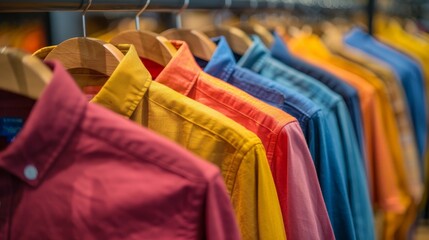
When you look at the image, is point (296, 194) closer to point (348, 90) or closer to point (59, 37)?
point (348, 90)

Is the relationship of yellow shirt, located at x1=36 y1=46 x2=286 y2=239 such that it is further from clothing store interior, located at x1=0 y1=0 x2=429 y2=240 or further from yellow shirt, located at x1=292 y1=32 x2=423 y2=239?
yellow shirt, located at x1=292 y1=32 x2=423 y2=239

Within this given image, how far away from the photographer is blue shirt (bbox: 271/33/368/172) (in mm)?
1169

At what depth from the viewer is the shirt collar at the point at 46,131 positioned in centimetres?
56

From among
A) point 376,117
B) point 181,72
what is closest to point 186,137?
point 181,72

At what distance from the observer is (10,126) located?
2.58 ft

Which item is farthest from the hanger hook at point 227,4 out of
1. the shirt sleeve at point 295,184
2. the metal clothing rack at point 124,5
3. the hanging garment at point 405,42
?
the hanging garment at point 405,42

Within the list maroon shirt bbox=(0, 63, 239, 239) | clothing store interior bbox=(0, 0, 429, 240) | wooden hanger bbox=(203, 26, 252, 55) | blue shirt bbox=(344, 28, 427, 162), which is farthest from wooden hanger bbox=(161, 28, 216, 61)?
blue shirt bbox=(344, 28, 427, 162)

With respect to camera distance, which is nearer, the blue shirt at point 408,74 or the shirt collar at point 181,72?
the shirt collar at point 181,72

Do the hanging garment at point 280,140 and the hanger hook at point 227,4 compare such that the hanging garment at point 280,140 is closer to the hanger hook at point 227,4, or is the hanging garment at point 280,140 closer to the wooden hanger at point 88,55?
the wooden hanger at point 88,55

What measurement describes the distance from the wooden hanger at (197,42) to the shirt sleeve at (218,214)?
470 millimetres

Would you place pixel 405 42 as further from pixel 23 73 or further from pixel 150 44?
pixel 23 73

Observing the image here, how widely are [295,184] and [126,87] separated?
0.93 feet

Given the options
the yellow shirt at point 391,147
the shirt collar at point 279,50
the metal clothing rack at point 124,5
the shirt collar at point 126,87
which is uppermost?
the metal clothing rack at point 124,5

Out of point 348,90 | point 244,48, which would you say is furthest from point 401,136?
point 244,48
